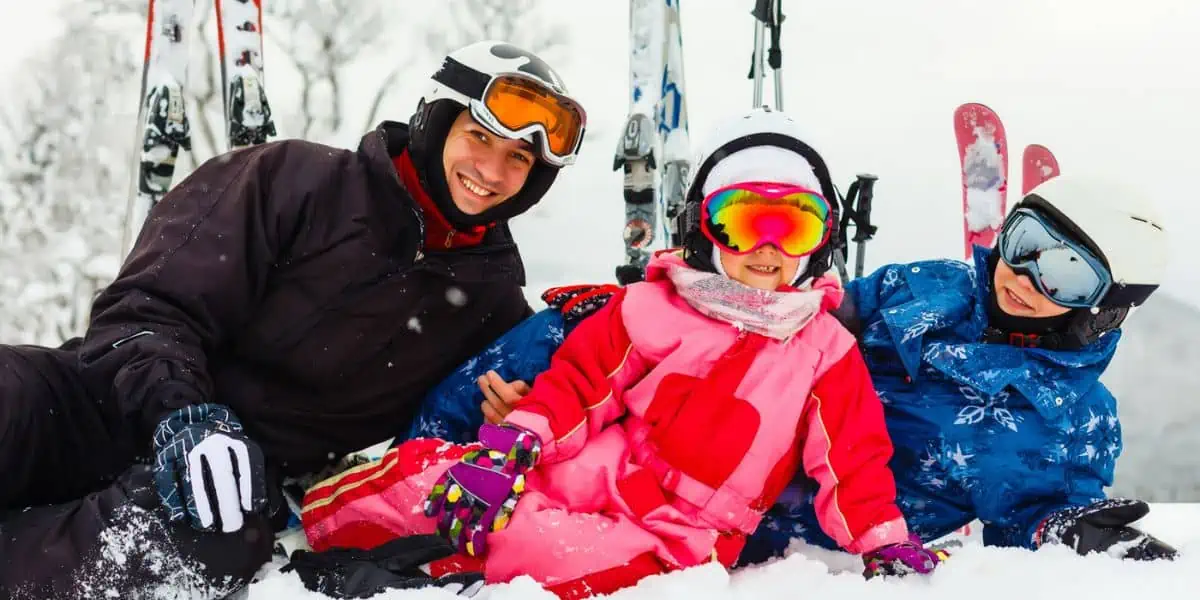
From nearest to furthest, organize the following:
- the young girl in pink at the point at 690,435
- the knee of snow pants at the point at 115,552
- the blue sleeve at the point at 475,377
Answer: the knee of snow pants at the point at 115,552
the young girl in pink at the point at 690,435
the blue sleeve at the point at 475,377

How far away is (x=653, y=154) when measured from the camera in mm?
4566

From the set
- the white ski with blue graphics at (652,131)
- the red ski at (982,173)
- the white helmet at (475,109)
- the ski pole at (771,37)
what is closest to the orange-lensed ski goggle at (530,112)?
the white helmet at (475,109)

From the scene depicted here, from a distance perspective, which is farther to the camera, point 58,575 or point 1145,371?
point 1145,371

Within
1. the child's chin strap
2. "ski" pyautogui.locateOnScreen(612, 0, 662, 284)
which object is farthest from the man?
"ski" pyautogui.locateOnScreen(612, 0, 662, 284)

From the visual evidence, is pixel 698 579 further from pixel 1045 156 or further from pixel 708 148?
pixel 1045 156

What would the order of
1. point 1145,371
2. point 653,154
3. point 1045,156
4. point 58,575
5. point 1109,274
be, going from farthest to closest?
point 1145,371
point 653,154
point 1045,156
point 1109,274
point 58,575

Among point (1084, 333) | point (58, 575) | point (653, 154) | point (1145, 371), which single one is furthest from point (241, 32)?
point (1145, 371)

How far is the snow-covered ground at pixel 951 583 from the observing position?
1389 millimetres

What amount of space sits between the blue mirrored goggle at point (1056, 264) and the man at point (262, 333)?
1.22 m

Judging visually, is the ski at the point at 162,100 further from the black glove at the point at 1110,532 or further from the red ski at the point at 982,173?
the black glove at the point at 1110,532

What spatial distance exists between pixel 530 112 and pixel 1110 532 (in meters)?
1.76

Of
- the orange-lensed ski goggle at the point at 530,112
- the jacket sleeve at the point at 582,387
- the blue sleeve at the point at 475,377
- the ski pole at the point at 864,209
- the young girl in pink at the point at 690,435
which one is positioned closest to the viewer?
the young girl in pink at the point at 690,435

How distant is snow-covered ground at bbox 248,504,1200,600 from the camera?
1389mm

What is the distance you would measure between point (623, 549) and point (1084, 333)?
130cm
